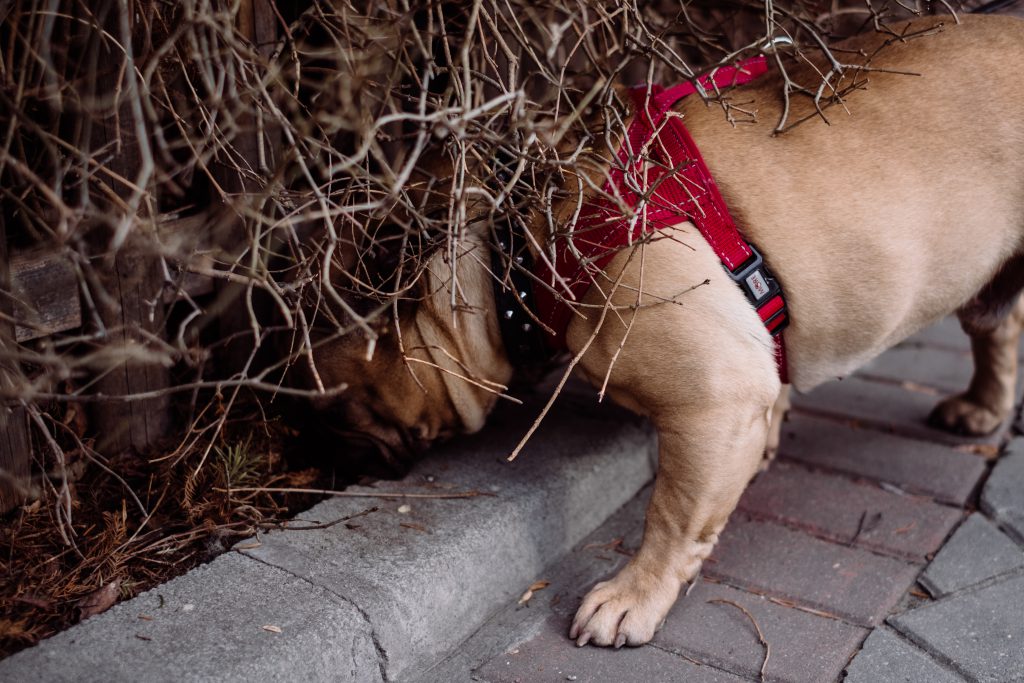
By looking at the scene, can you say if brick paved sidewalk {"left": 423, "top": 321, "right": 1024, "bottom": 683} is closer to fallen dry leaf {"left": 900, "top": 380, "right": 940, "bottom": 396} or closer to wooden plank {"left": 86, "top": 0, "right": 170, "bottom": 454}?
fallen dry leaf {"left": 900, "top": 380, "right": 940, "bottom": 396}

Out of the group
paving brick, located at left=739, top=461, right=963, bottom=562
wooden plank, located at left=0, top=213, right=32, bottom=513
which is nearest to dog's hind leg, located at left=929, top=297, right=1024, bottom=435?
paving brick, located at left=739, top=461, right=963, bottom=562

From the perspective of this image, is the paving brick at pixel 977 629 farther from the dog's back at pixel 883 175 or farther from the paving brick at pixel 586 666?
the dog's back at pixel 883 175

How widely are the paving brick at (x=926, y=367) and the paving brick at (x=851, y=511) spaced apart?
0.75 m

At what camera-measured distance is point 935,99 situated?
1.99m

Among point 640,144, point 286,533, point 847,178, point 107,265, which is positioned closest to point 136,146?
point 107,265

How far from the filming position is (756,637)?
192 centimetres

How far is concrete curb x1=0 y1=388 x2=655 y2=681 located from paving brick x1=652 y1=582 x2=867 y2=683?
35 centimetres

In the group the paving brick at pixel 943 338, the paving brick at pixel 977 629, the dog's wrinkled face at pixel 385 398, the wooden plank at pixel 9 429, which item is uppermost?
the wooden plank at pixel 9 429

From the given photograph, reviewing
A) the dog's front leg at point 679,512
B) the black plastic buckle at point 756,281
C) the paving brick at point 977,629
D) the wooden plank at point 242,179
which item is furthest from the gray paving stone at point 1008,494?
the wooden plank at point 242,179

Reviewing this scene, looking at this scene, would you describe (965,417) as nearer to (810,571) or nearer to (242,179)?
(810,571)

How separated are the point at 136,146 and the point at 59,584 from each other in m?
0.81

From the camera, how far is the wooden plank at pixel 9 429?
5.23 ft

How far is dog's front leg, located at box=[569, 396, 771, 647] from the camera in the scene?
6.23 feet

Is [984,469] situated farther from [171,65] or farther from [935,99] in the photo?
[171,65]
